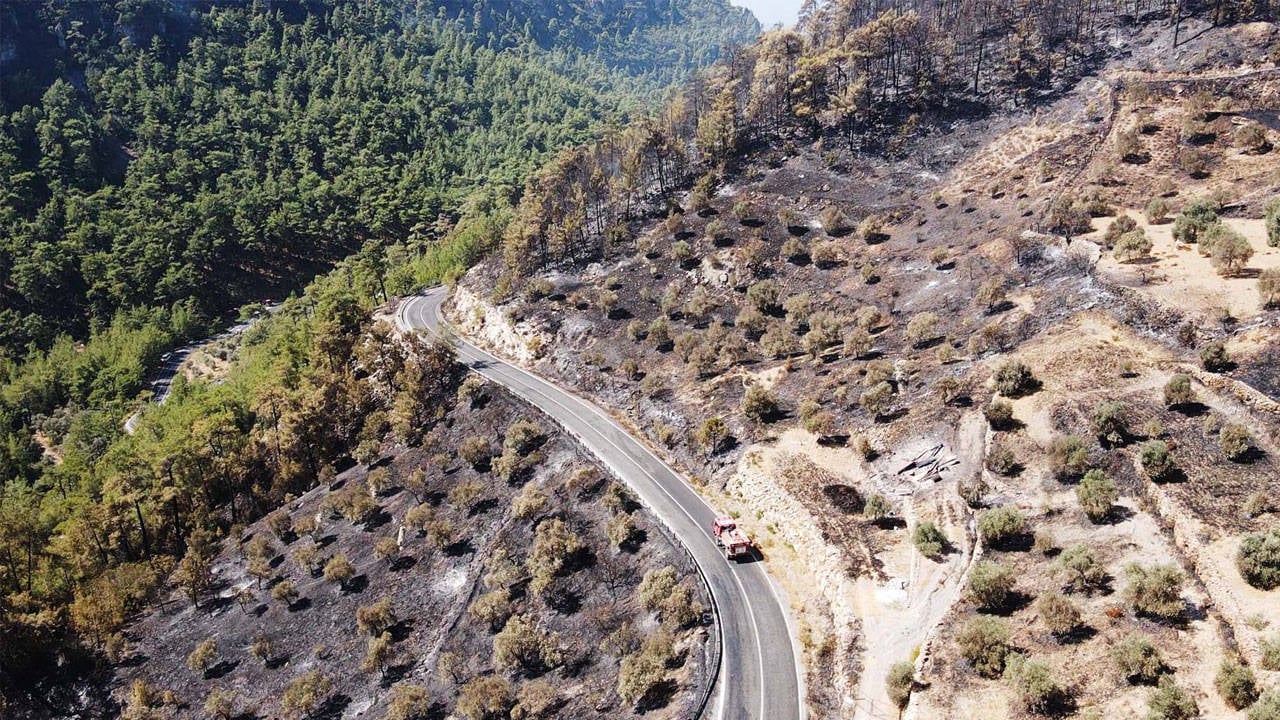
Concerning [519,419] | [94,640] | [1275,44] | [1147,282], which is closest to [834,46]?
[1275,44]

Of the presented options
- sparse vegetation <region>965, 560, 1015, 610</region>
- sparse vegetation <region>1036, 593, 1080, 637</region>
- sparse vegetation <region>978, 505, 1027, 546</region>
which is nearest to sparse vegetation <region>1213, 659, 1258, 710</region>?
sparse vegetation <region>1036, 593, 1080, 637</region>

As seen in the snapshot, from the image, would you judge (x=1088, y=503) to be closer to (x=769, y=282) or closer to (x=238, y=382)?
(x=769, y=282)

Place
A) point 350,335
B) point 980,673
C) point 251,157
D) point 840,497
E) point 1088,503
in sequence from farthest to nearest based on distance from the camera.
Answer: point 251,157, point 350,335, point 840,497, point 1088,503, point 980,673

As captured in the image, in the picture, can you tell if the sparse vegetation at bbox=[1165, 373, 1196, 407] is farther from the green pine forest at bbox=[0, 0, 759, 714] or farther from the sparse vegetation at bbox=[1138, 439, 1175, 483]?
the green pine forest at bbox=[0, 0, 759, 714]

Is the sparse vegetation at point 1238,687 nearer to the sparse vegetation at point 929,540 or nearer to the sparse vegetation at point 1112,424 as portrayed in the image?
the sparse vegetation at point 929,540

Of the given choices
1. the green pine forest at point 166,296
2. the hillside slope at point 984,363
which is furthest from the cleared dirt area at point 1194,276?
the green pine forest at point 166,296

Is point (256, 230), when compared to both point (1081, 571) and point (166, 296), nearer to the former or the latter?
point (166, 296)
